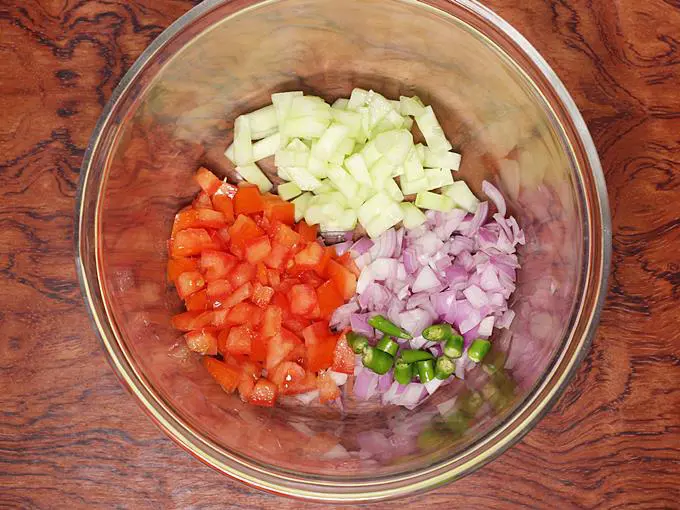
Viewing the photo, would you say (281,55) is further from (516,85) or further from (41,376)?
(41,376)

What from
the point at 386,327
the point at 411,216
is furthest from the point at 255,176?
the point at 386,327

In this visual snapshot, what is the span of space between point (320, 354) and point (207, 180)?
0.51 metres

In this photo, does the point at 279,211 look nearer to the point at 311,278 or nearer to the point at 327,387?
the point at 311,278

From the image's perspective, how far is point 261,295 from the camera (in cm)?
174

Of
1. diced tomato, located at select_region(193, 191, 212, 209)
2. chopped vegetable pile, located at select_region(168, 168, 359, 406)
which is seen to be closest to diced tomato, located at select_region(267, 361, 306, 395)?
chopped vegetable pile, located at select_region(168, 168, 359, 406)

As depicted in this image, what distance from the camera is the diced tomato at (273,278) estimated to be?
1.75m

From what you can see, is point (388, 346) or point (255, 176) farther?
point (255, 176)


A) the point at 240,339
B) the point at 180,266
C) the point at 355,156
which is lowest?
the point at 240,339

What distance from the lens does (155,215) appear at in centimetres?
178

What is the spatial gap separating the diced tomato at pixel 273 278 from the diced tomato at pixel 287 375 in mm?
185

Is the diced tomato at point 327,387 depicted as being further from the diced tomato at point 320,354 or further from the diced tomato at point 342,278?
the diced tomato at point 342,278

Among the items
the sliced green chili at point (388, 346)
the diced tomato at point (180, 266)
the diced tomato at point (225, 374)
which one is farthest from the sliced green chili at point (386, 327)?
the diced tomato at point (180, 266)

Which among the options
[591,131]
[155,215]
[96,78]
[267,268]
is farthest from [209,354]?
[591,131]

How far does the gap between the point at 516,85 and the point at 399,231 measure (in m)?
0.44
